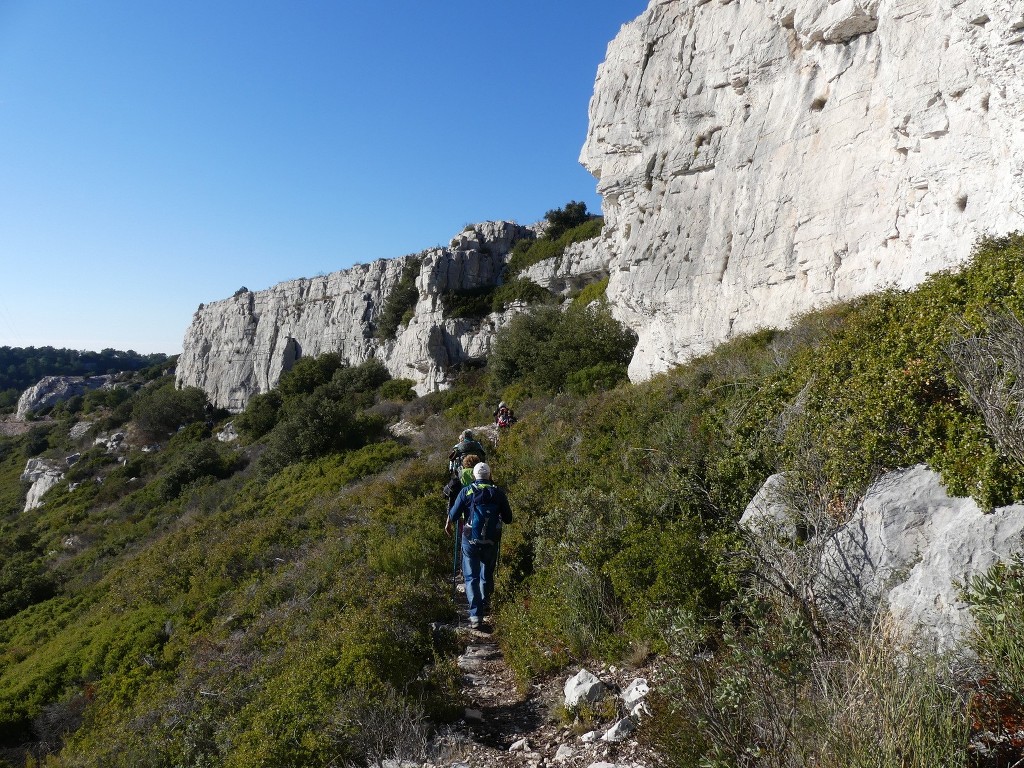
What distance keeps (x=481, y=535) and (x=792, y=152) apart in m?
11.1

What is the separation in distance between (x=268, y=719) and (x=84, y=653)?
23.5 ft

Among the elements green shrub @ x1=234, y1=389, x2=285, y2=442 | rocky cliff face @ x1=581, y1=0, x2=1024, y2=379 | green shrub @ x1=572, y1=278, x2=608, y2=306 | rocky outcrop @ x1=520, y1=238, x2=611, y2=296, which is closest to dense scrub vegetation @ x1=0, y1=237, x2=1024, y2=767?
rocky cliff face @ x1=581, y1=0, x2=1024, y2=379

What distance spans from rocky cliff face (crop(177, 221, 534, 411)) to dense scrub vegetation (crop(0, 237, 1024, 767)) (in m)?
17.0

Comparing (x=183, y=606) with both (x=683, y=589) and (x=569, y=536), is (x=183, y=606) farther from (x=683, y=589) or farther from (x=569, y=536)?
(x=683, y=589)

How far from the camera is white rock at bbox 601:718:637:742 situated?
307cm

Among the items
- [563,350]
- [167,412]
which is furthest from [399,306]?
[563,350]

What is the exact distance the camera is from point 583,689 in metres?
3.45

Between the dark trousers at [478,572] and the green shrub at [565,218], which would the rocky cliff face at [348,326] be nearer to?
the green shrub at [565,218]

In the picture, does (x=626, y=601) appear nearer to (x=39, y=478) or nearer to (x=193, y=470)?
(x=193, y=470)

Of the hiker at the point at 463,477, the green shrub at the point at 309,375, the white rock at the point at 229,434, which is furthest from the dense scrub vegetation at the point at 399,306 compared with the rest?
the hiker at the point at 463,477

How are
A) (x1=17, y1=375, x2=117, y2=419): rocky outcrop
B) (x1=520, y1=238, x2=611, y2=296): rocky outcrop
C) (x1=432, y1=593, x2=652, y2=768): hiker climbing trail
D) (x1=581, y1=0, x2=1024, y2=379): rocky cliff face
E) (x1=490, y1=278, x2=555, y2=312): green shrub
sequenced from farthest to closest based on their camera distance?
1. (x1=17, y1=375, x2=117, y2=419): rocky outcrop
2. (x1=490, y1=278, x2=555, y2=312): green shrub
3. (x1=520, y1=238, x2=611, y2=296): rocky outcrop
4. (x1=581, y1=0, x2=1024, y2=379): rocky cliff face
5. (x1=432, y1=593, x2=652, y2=768): hiker climbing trail

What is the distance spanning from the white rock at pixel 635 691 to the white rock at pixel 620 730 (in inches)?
5.4

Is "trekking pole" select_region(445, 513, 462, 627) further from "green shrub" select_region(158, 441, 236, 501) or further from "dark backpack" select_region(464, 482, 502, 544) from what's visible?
"green shrub" select_region(158, 441, 236, 501)

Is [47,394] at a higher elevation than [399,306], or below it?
below
